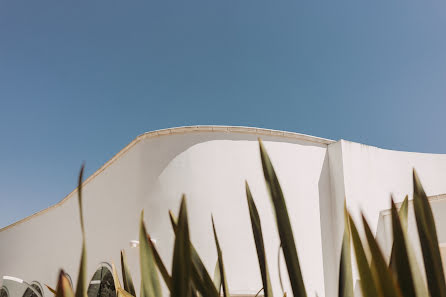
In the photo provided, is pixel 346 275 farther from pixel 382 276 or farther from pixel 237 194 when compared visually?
pixel 237 194

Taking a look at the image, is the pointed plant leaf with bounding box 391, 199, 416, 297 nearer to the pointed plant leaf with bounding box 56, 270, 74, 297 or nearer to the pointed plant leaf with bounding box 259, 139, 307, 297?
the pointed plant leaf with bounding box 259, 139, 307, 297

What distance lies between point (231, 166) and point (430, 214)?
338 inches

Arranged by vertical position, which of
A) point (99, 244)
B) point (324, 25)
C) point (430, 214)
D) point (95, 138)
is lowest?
point (430, 214)

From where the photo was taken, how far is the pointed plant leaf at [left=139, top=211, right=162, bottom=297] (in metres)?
0.74

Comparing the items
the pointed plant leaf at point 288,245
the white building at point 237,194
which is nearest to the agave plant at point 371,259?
the pointed plant leaf at point 288,245

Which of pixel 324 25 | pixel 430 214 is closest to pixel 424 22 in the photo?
pixel 324 25

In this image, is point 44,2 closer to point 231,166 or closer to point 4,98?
point 4,98

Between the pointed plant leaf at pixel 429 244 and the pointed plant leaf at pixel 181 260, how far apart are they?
310 millimetres

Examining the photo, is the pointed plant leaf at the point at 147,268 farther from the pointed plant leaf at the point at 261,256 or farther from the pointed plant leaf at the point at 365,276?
the pointed plant leaf at the point at 365,276

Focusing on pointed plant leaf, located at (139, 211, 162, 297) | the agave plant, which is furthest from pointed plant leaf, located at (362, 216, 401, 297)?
pointed plant leaf, located at (139, 211, 162, 297)

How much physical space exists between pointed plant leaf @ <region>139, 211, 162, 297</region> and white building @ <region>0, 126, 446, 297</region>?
751 cm

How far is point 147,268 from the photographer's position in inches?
30.2

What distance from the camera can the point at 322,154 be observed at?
394 inches

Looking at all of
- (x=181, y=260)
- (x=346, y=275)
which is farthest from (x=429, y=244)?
(x=181, y=260)
